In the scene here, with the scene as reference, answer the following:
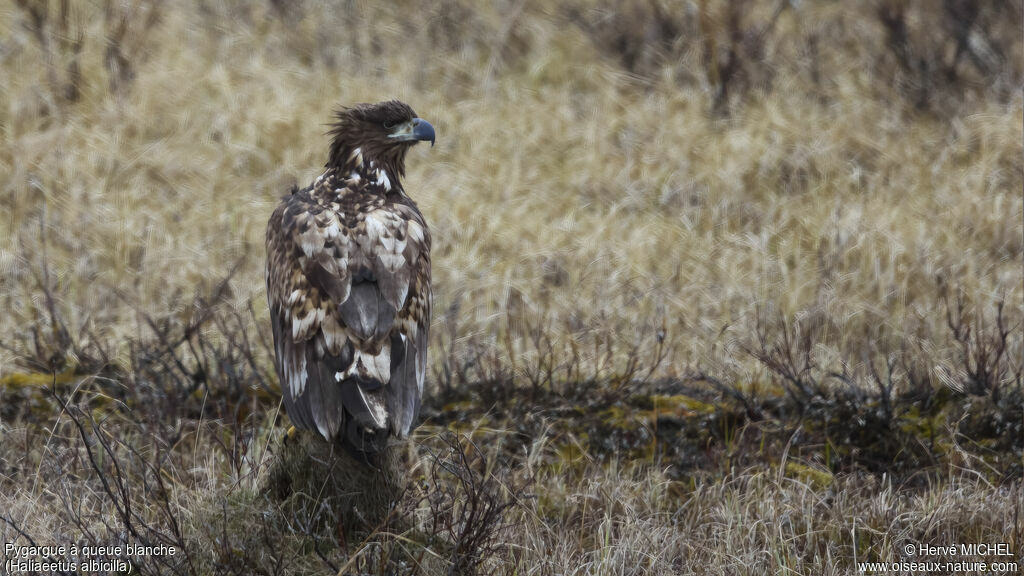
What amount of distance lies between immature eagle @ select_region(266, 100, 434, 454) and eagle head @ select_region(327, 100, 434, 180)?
0.08m

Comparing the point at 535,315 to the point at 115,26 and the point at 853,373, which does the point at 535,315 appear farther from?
the point at 115,26

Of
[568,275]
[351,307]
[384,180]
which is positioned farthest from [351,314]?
[568,275]

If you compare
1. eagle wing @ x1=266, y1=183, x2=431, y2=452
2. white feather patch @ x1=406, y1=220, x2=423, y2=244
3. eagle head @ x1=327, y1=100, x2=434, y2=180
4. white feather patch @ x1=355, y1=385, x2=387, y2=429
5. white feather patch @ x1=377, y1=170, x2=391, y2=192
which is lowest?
white feather patch @ x1=355, y1=385, x2=387, y2=429

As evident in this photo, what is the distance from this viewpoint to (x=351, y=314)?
3.70 meters

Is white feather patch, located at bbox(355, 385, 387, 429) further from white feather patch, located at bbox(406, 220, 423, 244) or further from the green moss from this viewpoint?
the green moss

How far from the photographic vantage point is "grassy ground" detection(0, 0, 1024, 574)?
4.31 meters

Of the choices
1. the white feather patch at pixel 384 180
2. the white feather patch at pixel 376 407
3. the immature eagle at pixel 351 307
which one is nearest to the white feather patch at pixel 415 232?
the immature eagle at pixel 351 307

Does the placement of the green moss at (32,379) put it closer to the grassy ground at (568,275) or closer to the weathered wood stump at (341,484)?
the grassy ground at (568,275)

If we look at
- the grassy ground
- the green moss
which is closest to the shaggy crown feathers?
the grassy ground

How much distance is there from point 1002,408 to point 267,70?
6.14 meters

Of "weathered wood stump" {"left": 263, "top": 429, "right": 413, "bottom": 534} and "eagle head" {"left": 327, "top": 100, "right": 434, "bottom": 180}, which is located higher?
"eagle head" {"left": 327, "top": 100, "right": 434, "bottom": 180}

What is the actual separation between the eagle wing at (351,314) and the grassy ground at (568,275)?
35 centimetres

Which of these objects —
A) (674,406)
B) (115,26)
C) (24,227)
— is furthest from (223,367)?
(115,26)

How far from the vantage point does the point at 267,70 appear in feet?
30.1
